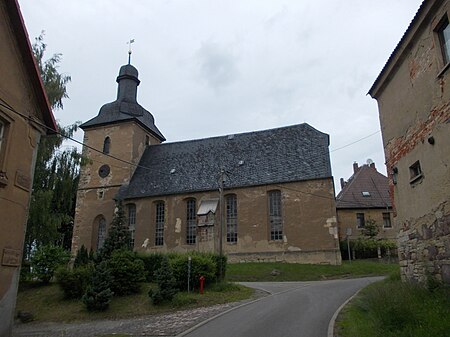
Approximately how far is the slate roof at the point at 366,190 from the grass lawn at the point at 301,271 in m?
11.6

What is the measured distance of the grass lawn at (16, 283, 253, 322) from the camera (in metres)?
15.0

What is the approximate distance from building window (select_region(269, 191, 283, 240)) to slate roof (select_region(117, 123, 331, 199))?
1185mm

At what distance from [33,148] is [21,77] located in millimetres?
1957

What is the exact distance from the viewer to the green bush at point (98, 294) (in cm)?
1530

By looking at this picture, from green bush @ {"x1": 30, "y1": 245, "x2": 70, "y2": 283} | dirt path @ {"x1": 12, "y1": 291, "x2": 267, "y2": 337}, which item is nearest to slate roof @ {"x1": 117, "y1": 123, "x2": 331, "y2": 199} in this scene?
green bush @ {"x1": 30, "y1": 245, "x2": 70, "y2": 283}

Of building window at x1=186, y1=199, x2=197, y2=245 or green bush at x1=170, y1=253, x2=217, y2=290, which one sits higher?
building window at x1=186, y1=199, x2=197, y2=245

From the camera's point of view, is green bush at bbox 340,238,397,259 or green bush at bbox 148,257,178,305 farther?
green bush at bbox 340,238,397,259

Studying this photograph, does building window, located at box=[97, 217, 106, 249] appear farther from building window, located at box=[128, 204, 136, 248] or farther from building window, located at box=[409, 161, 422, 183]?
building window, located at box=[409, 161, 422, 183]

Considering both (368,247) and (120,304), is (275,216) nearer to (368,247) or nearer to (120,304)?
(368,247)

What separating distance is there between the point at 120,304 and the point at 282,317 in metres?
7.47

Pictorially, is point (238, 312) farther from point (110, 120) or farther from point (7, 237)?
point (110, 120)

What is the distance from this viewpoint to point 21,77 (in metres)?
11.1

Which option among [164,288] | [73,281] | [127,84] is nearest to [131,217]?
[127,84]

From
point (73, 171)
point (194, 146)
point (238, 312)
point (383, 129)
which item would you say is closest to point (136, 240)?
point (194, 146)
